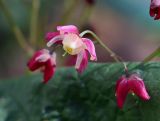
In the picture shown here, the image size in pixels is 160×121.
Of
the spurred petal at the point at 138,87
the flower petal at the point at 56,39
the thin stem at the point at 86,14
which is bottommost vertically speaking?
the spurred petal at the point at 138,87

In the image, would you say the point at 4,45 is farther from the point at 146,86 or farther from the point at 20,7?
the point at 146,86

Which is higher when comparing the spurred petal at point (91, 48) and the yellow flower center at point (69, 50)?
the yellow flower center at point (69, 50)

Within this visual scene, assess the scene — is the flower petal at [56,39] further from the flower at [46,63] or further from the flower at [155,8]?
the flower at [155,8]

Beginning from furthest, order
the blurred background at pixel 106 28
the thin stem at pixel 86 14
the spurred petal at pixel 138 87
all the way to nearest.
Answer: the blurred background at pixel 106 28
the thin stem at pixel 86 14
the spurred petal at pixel 138 87

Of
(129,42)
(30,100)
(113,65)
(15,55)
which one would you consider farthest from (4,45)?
(113,65)

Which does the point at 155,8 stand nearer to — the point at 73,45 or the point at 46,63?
the point at 73,45

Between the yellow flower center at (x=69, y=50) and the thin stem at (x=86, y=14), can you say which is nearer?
the yellow flower center at (x=69, y=50)

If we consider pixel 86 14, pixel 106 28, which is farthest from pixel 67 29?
pixel 106 28

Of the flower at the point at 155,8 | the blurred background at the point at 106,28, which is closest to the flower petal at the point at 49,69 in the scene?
the flower at the point at 155,8

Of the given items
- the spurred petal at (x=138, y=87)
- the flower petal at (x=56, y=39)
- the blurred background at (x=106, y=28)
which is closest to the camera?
the spurred petal at (x=138, y=87)

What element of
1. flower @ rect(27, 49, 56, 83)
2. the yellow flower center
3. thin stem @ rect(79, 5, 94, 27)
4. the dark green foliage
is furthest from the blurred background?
the yellow flower center
